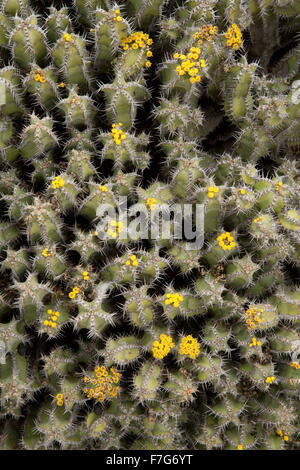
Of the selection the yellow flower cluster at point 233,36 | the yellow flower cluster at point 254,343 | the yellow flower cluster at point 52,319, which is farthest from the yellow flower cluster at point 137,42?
the yellow flower cluster at point 254,343

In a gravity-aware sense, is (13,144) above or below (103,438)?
above

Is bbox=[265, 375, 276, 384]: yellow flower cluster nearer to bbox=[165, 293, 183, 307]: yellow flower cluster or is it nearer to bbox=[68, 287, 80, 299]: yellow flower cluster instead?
bbox=[165, 293, 183, 307]: yellow flower cluster

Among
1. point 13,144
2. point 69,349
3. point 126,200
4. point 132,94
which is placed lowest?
point 69,349

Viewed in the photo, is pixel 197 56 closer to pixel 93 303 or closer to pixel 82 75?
pixel 82 75

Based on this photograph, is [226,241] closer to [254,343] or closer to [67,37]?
[254,343]

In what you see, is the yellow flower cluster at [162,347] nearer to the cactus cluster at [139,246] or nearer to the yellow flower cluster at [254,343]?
the cactus cluster at [139,246]

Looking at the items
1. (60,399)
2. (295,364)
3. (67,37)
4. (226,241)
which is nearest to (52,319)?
(60,399)

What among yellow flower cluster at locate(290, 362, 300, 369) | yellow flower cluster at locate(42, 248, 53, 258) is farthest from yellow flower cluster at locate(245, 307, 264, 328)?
yellow flower cluster at locate(42, 248, 53, 258)

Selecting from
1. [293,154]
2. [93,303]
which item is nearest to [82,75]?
[93,303]
